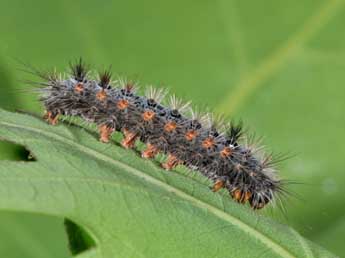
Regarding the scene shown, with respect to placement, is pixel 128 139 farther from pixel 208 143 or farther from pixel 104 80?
pixel 208 143

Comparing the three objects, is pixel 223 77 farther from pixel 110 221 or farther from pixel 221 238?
pixel 110 221

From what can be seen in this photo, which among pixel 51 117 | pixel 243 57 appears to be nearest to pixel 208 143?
pixel 51 117

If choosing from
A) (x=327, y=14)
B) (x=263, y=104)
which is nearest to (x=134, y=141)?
(x=263, y=104)

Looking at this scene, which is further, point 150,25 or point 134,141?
point 150,25

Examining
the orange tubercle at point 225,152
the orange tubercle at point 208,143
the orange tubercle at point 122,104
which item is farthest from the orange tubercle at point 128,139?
the orange tubercle at point 225,152

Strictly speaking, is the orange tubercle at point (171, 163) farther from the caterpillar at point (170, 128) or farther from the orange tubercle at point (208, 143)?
the orange tubercle at point (208, 143)

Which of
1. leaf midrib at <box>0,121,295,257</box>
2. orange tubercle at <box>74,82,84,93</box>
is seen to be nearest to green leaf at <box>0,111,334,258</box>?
leaf midrib at <box>0,121,295,257</box>
